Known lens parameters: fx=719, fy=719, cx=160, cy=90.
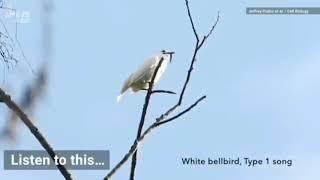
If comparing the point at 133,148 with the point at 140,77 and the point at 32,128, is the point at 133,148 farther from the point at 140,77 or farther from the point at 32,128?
the point at 140,77

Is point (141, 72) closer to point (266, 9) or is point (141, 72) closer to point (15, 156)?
point (266, 9)

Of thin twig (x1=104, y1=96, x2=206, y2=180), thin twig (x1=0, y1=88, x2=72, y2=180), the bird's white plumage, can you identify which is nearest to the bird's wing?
the bird's white plumage

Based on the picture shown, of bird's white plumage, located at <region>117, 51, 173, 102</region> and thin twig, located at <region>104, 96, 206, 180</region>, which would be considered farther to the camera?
bird's white plumage, located at <region>117, 51, 173, 102</region>

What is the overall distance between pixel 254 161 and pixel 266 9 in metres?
1.04

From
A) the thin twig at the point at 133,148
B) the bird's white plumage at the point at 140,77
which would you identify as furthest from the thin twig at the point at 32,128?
the bird's white plumage at the point at 140,77

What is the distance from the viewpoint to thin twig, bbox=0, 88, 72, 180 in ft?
4.24

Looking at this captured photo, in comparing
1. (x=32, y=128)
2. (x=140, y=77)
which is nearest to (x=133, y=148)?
(x=32, y=128)

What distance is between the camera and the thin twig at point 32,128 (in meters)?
1.29

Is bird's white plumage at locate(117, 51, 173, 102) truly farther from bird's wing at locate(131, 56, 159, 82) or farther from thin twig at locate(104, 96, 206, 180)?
thin twig at locate(104, 96, 206, 180)

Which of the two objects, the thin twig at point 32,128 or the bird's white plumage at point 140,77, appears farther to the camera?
the bird's white plumage at point 140,77

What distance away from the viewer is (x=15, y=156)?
229 cm

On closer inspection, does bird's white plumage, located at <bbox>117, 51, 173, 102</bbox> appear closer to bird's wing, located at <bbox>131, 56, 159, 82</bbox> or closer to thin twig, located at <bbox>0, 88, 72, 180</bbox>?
bird's wing, located at <bbox>131, 56, 159, 82</bbox>

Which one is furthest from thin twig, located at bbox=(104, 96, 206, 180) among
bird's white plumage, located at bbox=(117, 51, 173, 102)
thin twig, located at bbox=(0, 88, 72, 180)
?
bird's white plumage, located at bbox=(117, 51, 173, 102)

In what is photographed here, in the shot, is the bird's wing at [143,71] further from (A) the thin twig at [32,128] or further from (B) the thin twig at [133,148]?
(A) the thin twig at [32,128]
